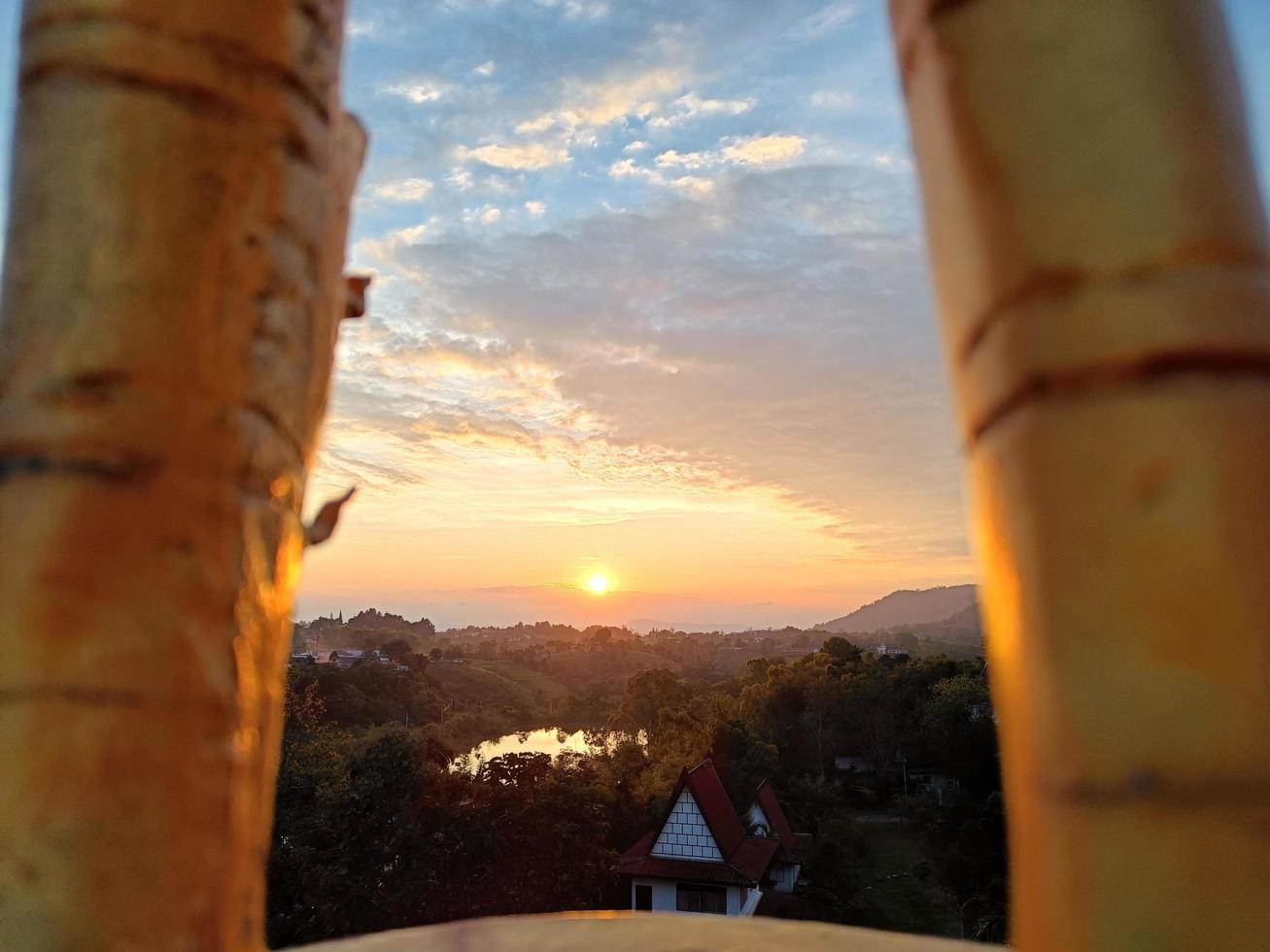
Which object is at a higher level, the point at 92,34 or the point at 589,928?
the point at 92,34

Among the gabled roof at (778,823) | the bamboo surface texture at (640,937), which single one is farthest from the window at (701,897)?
the bamboo surface texture at (640,937)


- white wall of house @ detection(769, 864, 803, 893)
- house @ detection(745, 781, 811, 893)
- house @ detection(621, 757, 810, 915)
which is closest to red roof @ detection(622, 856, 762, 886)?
house @ detection(621, 757, 810, 915)

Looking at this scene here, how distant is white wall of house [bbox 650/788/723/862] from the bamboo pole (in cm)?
2127

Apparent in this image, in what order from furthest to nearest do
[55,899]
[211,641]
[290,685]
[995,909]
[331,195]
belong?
1. [290,685]
2. [995,909]
3. [331,195]
4. [211,641]
5. [55,899]

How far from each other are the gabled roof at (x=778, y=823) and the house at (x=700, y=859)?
2206mm

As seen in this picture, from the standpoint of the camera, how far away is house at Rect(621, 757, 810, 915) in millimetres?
19734

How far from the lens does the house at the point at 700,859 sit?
19.7 metres

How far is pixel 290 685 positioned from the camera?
28906 mm

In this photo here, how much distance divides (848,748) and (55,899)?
1397 inches

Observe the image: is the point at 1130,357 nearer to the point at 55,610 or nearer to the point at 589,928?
the point at 55,610

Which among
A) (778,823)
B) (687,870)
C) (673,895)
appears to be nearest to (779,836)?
(778,823)

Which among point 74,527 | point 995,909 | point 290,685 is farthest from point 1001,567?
point 290,685

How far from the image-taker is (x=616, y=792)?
930 inches

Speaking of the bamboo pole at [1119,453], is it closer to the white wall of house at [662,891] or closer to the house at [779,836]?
the white wall of house at [662,891]
